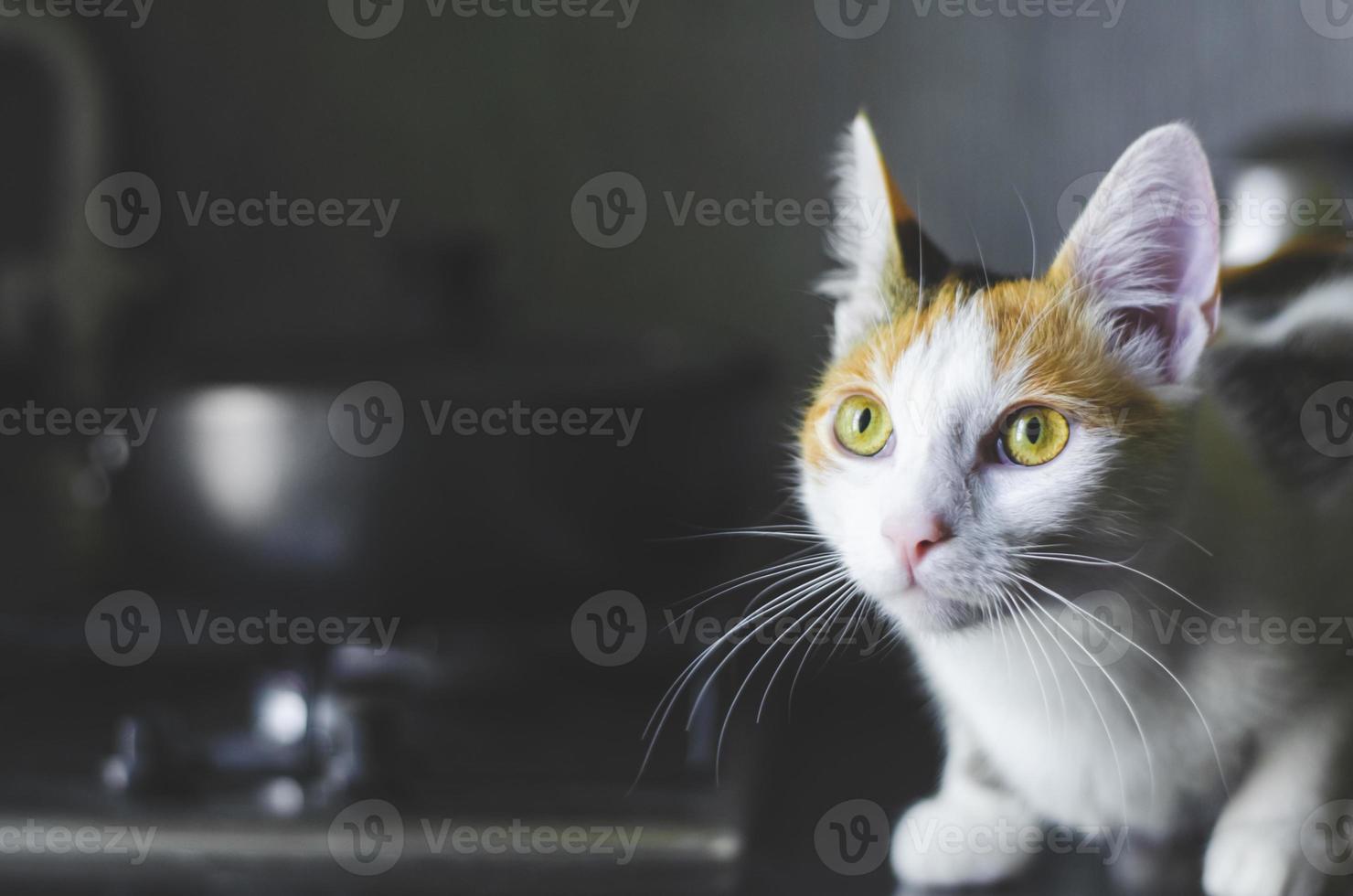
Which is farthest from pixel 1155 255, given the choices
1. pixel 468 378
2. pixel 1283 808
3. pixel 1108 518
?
pixel 468 378

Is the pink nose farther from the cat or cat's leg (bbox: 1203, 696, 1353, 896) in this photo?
cat's leg (bbox: 1203, 696, 1353, 896)

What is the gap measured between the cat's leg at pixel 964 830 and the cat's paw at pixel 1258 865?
0.08m

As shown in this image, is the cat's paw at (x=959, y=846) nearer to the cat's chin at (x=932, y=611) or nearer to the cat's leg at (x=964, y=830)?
the cat's leg at (x=964, y=830)

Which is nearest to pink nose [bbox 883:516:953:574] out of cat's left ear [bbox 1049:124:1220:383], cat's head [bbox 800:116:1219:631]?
cat's head [bbox 800:116:1219:631]

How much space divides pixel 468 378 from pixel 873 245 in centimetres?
32

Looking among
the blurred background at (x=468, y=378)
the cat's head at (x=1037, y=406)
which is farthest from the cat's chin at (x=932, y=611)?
the blurred background at (x=468, y=378)

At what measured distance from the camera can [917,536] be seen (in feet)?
1.56

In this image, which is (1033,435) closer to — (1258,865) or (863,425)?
(863,425)

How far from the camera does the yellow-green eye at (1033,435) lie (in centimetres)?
49

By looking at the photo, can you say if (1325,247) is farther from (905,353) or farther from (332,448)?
(332,448)

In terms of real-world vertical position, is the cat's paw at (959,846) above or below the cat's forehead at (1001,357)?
below

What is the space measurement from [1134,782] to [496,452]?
0.41m

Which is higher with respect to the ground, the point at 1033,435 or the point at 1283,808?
the point at 1033,435

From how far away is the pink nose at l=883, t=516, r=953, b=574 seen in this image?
47cm
